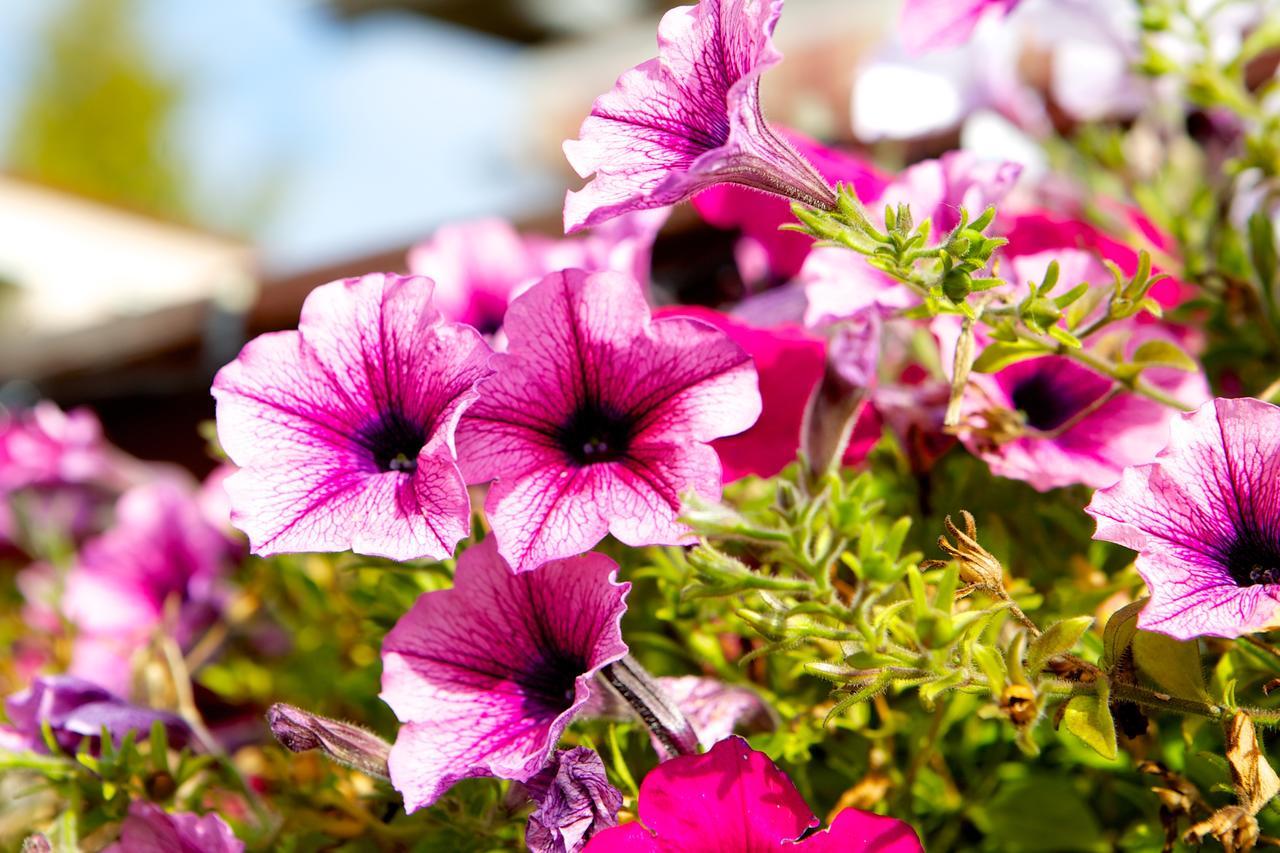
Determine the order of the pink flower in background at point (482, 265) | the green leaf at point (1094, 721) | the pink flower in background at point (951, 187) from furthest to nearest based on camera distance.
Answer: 1. the pink flower in background at point (482, 265)
2. the pink flower in background at point (951, 187)
3. the green leaf at point (1094, 721)

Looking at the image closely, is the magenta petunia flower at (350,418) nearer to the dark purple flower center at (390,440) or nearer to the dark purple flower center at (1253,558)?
the dark purple flower center at (390,440)

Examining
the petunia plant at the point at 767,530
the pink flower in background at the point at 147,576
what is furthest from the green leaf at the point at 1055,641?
the pink flower in background at the point at 147,576

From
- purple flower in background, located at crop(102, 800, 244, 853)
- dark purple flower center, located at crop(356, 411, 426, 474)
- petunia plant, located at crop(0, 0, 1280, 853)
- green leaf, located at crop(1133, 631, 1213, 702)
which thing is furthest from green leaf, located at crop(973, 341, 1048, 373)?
purple flower in background, located at crop(102, 800, 244, 853)

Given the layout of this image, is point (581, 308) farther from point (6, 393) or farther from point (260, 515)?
point (6, 393)

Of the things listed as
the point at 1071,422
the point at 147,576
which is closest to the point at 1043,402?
the point at 1071,422

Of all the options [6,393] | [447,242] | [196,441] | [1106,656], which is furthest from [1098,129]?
[6,393]

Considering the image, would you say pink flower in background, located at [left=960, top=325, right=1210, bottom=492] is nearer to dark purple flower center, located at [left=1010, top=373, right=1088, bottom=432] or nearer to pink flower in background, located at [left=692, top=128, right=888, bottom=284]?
dark purple flower center, located at [left=1010, top=373, right=1088, bottom=432]

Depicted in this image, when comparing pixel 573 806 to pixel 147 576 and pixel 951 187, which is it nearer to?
pixel 951 187
